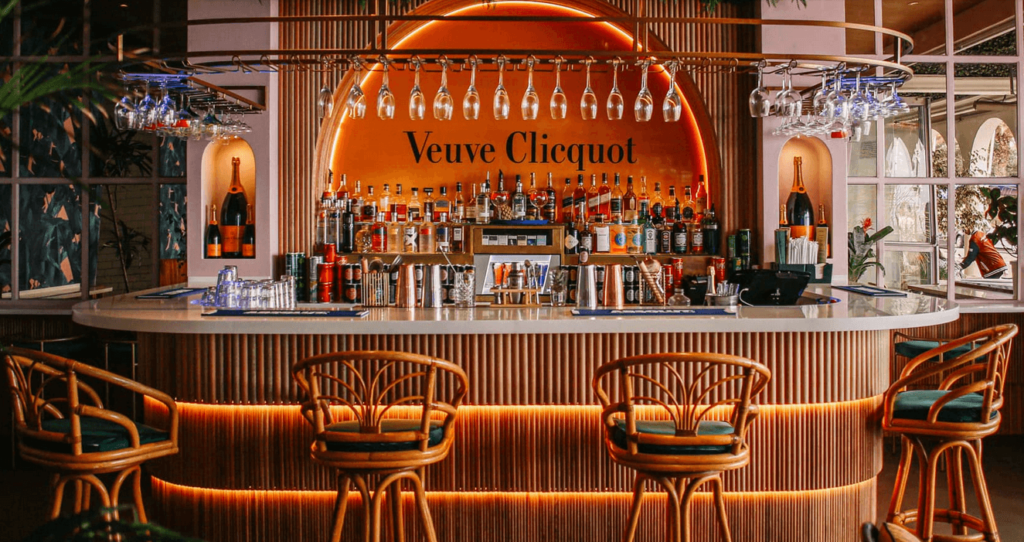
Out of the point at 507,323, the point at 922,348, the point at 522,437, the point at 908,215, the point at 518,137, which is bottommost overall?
the point at 522,437

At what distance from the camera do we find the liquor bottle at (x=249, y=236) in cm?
513

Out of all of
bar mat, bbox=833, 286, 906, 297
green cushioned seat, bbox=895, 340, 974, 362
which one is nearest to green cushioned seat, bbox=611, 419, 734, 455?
bar mat, bbox=833, 286, 906, 297

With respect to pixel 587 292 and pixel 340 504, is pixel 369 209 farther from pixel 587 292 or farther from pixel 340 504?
pixel 340 504

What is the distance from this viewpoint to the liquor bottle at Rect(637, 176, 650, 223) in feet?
18.1

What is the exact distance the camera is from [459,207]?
5.52 m

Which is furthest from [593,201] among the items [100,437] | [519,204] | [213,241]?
[100,437]

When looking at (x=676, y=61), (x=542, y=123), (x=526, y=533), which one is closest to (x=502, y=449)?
(x=526, y=533)

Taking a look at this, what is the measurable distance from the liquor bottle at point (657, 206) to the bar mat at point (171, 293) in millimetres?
2962

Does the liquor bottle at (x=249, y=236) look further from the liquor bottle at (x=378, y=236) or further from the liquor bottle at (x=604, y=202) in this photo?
the liquor bottle at (x=604, y=202)

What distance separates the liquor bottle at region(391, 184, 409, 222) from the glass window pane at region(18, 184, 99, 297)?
2059 mm

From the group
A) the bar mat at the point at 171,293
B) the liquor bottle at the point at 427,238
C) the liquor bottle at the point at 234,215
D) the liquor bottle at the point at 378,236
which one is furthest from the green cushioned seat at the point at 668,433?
the liquor bottle at the point at 234,215

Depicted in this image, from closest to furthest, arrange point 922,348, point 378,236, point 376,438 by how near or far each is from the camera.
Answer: point 376,438 → point 922,348 → point 378,236

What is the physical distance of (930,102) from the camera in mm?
5777

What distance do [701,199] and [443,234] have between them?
177 centimetres
